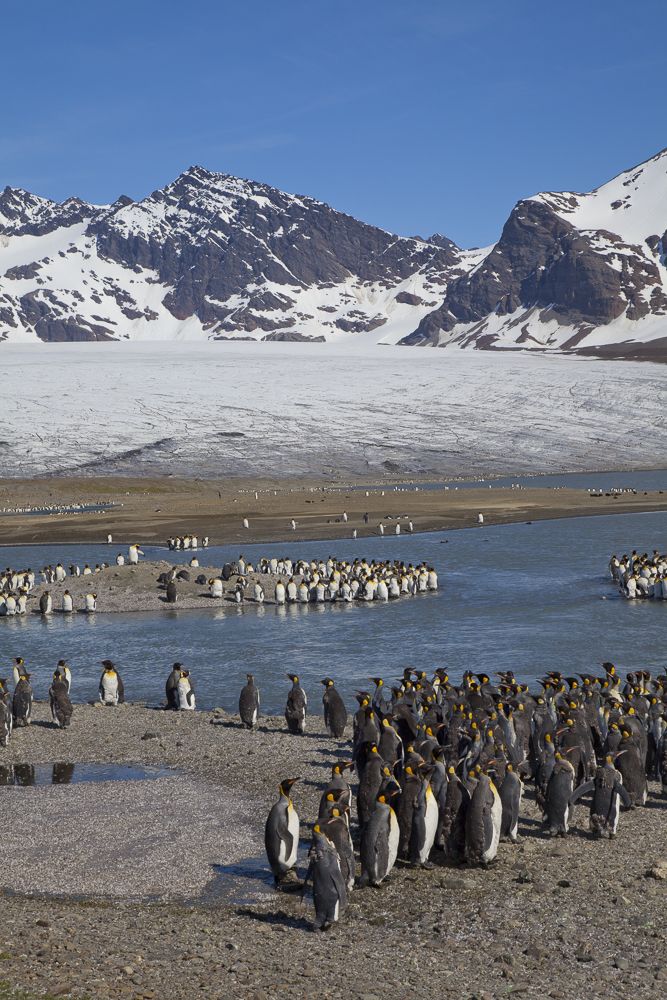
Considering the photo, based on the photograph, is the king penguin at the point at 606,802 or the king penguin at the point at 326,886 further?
the king penguin at the point at 606,802

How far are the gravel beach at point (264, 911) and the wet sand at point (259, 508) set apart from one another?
110ft

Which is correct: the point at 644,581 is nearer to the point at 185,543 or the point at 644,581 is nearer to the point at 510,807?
the point at 185,543

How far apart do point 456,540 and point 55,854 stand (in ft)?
114

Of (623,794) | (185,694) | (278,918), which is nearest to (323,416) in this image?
(185,694)

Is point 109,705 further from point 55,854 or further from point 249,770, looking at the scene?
point 55,854

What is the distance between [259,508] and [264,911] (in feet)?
162

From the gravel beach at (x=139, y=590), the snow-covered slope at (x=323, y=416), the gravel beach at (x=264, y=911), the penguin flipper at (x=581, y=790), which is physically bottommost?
the gravel beach at (x=264, y=911)

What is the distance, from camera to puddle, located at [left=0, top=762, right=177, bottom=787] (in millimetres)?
15836

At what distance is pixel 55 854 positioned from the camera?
12516mm

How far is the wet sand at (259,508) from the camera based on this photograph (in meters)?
50.3

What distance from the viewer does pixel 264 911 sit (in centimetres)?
1076

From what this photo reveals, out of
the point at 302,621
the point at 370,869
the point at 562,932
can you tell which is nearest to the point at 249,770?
the point at 370,869

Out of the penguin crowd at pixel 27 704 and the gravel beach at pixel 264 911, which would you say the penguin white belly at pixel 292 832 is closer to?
the gravel beach at pixel 264 911

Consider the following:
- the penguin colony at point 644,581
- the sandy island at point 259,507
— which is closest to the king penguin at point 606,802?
the penguin colony at point 644,581
